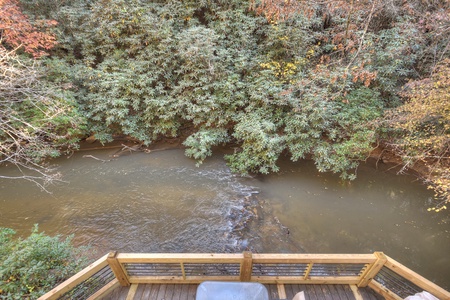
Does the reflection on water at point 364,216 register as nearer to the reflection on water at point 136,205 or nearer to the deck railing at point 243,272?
the reflection on water at point 136,205

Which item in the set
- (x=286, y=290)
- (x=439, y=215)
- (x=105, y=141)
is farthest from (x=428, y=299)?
(x=105, y=141)

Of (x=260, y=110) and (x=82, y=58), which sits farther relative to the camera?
(x=82, y=58)

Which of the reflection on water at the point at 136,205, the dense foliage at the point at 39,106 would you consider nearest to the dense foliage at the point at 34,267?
the reflection on water at the point at 136,205

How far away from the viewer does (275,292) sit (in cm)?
317

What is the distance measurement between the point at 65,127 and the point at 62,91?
1391mm

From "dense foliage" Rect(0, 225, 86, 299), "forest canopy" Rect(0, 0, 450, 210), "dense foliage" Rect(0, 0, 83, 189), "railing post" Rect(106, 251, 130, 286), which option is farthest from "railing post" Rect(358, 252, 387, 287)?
"dense foliage" Rect(0, 0, 83, 189)

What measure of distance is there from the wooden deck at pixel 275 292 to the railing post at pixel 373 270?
14cm

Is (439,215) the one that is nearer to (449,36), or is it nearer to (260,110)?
(449,36)

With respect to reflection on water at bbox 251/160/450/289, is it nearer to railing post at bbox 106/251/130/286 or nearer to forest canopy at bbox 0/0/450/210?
forest canopy at bbox 0/0/450/210

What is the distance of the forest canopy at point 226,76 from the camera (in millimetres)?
6965

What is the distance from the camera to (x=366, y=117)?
7.06 meters

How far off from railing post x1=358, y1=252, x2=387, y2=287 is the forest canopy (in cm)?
431

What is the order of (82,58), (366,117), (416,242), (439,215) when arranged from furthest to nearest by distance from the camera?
(82,58) → (366,117) → (439,215) → (416,242)

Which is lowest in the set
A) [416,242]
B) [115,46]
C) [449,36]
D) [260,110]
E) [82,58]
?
[416,242]
